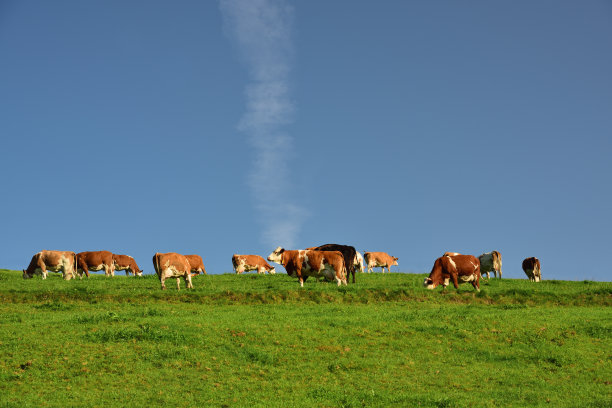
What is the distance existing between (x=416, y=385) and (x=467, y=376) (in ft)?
6.19

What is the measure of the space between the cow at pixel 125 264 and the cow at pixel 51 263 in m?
7.57

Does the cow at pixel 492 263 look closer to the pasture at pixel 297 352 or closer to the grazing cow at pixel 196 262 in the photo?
the pasture at pixel 297 352

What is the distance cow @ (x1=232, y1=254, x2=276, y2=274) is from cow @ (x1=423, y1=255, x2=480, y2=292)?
2249cm

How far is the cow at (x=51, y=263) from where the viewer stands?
120ft

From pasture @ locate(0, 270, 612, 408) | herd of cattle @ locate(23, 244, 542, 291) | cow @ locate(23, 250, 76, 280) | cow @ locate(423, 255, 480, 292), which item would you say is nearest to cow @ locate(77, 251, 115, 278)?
herd of cattle @ locate(23, 244, 542, 291)

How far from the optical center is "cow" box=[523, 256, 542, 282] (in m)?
40.6

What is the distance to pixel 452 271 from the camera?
27156 mm

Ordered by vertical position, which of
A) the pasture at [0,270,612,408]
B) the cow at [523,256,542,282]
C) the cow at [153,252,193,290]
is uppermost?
the cow at [153,252,193,290]

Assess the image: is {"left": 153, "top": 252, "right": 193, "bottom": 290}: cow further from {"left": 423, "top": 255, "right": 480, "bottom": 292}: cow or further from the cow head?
{"left": 423, "top": 255, "right": 480, "bottom": 292}: cow

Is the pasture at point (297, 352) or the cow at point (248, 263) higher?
the cow at point (248, 263)

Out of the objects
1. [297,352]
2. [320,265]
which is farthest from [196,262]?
[297,352]

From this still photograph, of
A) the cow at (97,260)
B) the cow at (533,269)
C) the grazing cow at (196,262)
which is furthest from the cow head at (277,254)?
the cow at (533,269)

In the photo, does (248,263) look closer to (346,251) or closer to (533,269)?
(346,251)

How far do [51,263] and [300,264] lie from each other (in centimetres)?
1926
